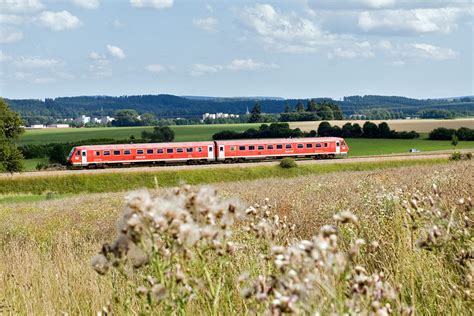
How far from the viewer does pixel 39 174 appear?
1975 inches

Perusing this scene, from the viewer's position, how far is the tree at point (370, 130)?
87.1 metres

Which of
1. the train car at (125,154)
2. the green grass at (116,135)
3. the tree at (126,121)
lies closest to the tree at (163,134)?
the green grass at (116,135)

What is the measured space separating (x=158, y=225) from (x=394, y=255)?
11.3ft

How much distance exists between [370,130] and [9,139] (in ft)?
178

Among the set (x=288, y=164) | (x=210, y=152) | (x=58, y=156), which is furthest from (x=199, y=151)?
(x=58, y=156)

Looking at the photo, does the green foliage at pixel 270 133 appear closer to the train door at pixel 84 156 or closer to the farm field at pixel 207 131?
the farm field at pixel 207 131

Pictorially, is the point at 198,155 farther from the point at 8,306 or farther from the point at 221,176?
the point at 8,306

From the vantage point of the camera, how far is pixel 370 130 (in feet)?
289

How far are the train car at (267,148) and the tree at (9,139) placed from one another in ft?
56.7

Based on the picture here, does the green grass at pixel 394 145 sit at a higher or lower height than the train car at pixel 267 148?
lower

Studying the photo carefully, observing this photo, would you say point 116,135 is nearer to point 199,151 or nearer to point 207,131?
point 207,131

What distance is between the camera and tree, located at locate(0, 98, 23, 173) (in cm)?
4892

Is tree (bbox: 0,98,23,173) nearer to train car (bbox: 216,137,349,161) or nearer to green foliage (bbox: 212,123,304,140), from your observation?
train car (bbox: 216,137,349,161)

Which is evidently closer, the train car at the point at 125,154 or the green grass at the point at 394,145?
the train car at the point at 125,154
